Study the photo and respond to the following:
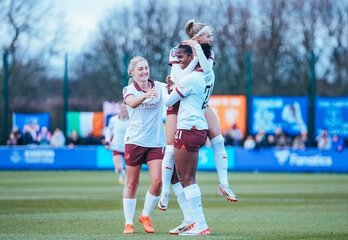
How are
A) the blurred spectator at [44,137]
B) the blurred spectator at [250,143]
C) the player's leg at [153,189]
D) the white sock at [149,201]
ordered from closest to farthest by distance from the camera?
the player's leg at [153,189] < the white sock at [149,201] < the blurred spectator at [250,143] < the blurred spectator at [44,137]

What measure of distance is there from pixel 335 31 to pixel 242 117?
2377 centimetres

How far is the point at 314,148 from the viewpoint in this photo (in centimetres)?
3762

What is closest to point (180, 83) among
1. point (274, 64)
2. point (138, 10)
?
point (274, 64)

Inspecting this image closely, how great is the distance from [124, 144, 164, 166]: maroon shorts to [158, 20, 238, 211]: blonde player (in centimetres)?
47

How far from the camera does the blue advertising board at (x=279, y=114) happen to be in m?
38.7

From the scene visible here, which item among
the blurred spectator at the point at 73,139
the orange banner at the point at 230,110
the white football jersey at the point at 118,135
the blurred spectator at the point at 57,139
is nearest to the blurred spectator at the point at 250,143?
the orange banner at the point at 230,110

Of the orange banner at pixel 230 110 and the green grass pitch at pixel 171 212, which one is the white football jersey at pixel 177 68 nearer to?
the green grass pitch at pixel 171 212

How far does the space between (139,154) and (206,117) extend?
3.46 ft

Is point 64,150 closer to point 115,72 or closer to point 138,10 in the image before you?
point 115,72

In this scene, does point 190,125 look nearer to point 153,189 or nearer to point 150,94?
point 150,94

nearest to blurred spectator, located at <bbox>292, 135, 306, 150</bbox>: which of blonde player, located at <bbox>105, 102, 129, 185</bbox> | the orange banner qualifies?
the orange banner

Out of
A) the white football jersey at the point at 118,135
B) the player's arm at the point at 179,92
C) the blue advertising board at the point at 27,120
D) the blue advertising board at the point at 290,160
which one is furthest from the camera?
the blue advertising board at the point at 27,120

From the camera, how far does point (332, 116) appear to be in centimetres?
3869

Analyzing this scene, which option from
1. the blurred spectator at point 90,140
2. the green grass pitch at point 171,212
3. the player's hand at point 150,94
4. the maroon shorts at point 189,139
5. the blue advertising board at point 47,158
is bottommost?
the blue advertising board at point 47,158
